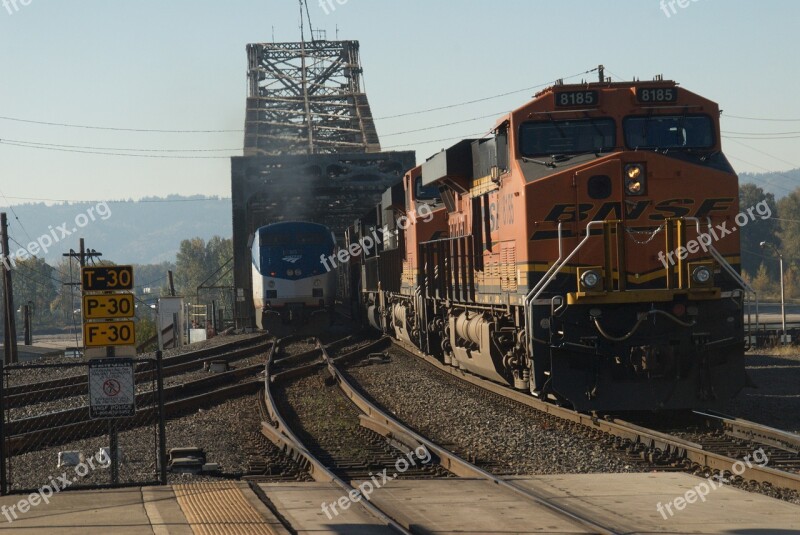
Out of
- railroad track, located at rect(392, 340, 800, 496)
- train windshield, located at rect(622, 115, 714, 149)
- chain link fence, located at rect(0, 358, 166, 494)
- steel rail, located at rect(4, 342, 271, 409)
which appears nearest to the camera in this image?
railroad track, located at rect(392, 340, 800, 496)

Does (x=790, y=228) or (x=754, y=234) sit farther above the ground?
(x=790, y=228)

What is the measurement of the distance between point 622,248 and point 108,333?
6252mm

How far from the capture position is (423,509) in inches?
347

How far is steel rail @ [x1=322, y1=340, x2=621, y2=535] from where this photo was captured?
823cm

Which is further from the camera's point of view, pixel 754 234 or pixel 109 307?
pixel 754 234

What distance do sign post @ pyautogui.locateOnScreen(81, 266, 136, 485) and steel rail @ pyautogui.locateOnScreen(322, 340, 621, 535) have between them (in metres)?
3.41

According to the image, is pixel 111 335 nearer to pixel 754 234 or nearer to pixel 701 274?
pixel 701 274

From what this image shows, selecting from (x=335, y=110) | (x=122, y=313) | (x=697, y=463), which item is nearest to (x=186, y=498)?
(x=122, y=313)

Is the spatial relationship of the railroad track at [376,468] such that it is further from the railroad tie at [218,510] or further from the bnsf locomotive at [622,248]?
the bnsf locomotive at [622,248]

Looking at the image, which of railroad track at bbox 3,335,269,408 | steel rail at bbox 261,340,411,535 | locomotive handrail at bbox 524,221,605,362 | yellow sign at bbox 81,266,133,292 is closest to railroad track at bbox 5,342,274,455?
railroad track at bbox 3,335,269,408

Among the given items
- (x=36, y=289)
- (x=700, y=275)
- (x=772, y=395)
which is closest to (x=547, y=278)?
(x=700, y=275)

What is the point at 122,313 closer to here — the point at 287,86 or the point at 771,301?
the point at 287,86

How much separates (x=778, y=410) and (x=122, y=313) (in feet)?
30.2

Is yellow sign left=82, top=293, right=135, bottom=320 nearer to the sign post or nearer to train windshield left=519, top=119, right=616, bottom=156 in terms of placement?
the sign post
